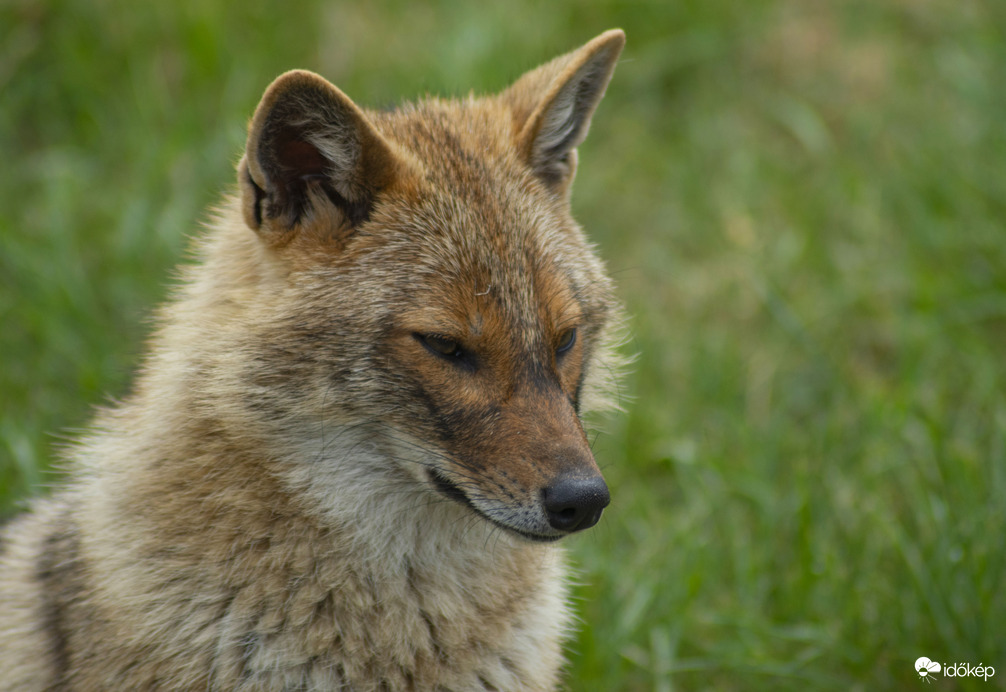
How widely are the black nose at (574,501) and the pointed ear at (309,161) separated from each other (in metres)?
1.20

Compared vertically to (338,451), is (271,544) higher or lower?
lower

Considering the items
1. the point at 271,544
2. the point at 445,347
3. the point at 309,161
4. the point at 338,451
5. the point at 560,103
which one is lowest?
the point at 271,544

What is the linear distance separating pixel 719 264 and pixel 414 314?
477 centimetres

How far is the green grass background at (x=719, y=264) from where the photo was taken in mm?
5035

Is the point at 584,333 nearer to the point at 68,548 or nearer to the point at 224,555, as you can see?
the point at 224,555

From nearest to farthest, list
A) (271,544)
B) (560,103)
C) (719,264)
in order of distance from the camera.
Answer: (271,544)
(560,103)
(719,264)
